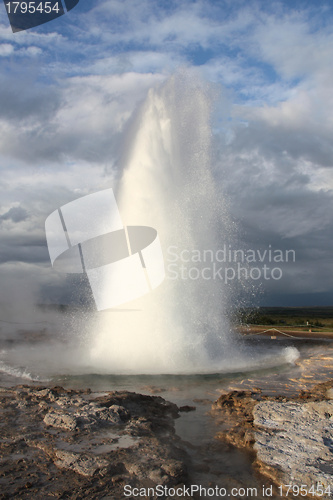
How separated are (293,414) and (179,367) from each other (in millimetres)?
6097

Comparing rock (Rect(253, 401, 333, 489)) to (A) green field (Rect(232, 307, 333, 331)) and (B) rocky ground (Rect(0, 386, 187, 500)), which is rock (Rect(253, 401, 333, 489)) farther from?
(A) green field (Rect(232, 307, 333, 331))

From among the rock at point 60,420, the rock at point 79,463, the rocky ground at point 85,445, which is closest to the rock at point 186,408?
the rocky ground at point 85,445

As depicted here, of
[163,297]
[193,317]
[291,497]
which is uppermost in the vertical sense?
[163,297]

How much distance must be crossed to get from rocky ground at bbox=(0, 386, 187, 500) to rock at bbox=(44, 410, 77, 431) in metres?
0.02

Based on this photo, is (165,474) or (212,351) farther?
(212,351)

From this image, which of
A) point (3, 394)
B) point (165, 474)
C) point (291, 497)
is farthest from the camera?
point (3, 394)

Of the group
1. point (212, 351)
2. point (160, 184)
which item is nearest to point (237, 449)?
point (212, 351)

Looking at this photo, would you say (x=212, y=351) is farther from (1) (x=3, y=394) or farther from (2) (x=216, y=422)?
(1) (x=3, y=394)

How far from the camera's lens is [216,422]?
785 cm

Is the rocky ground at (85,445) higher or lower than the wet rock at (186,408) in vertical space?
higher

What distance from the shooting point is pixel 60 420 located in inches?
285

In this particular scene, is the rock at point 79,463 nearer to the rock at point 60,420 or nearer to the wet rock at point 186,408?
the rock at point 60,420

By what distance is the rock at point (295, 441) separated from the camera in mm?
5412

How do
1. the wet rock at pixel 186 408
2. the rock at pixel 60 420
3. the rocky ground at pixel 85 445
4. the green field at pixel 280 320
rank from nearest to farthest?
the rocky ground at pixel 85 445
the rock at pixel 60 420
the wet rock at pixel 186 408
the green field at pixel 280 320
